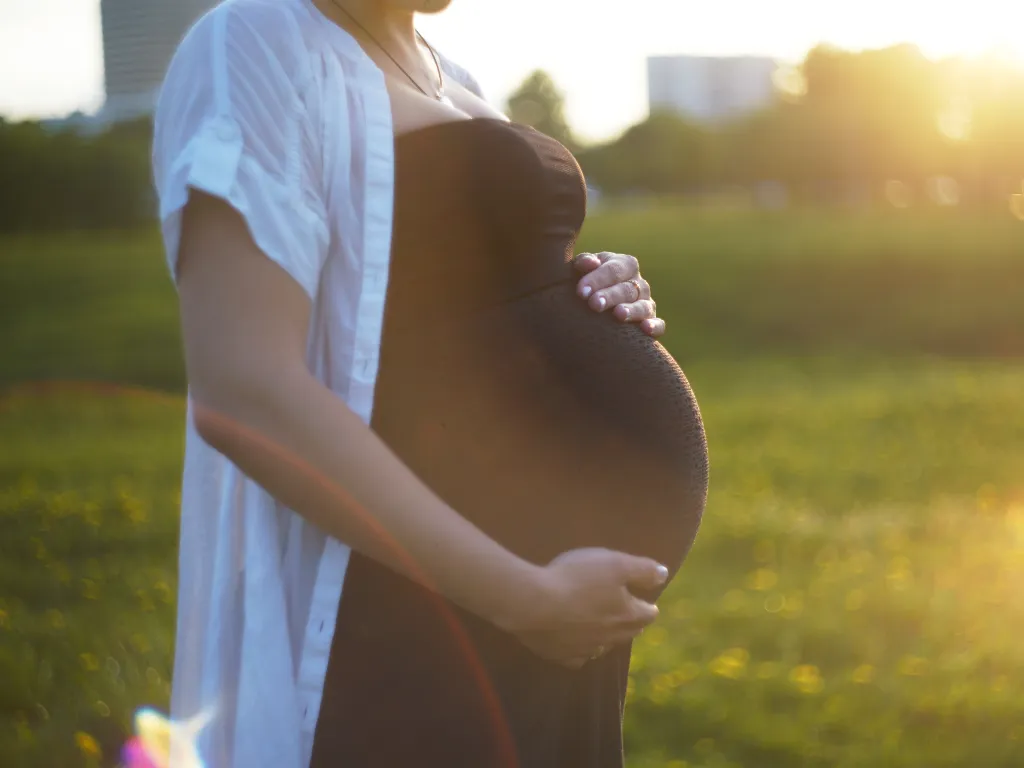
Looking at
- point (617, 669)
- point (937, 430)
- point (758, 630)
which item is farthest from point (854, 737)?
point (937, 430)

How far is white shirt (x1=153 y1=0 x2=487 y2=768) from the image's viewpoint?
1251mm

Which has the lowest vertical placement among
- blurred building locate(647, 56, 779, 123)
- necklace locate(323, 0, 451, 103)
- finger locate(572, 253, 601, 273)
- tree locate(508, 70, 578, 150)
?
blurred building locate(647, 56, 779, 123)

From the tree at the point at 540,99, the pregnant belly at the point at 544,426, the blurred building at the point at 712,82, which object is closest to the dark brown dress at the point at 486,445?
the pregnant belly at the point at 544,426

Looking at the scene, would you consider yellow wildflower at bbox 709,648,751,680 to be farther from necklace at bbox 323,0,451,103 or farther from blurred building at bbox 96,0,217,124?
necklace at bbox 323,0,451,103

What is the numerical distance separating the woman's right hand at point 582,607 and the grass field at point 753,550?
261cm

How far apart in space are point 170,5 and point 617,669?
58.0 inches

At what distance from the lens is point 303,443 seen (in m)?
1.23

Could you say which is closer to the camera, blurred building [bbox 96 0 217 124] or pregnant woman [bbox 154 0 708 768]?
pregnant woman [bbox 154 0 708 768]

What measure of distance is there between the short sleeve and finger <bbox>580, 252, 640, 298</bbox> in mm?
413

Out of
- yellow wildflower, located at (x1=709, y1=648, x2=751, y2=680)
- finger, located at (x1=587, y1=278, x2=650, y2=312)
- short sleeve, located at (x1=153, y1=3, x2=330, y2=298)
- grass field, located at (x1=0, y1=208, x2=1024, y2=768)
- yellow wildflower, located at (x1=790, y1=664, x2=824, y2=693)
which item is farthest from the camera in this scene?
yellow wildflower, located at (x1=709, y1=648, x2=751, y2=680)

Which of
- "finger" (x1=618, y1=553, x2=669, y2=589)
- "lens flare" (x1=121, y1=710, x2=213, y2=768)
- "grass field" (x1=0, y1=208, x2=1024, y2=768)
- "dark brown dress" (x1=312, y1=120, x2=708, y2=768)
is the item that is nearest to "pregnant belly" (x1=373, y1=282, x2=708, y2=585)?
"dark brown dress" (x1=312, y1=120, x2=708, y2=768)

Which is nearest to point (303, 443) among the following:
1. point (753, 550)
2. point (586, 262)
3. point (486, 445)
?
point (486, 445)

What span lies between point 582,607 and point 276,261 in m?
0.53

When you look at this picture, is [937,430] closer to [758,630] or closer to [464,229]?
[758,630]
